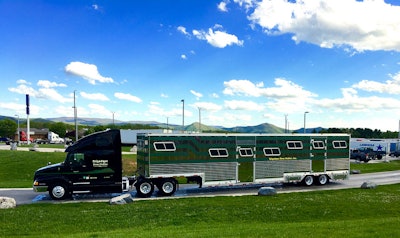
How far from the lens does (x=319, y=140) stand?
2695 centimetres

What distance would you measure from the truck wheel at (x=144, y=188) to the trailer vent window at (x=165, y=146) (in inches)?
82.0

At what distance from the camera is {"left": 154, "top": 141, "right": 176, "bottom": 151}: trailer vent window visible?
846 inches

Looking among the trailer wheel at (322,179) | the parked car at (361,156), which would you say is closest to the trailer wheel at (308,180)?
the trailer wheel at (322,179)

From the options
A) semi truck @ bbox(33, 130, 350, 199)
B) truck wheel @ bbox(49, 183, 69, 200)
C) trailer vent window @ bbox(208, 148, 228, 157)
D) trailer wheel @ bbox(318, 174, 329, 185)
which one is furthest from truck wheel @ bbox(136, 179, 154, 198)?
trailer wheel @ bbox(318, 174, 329, 185)

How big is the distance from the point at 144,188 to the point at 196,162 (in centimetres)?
354

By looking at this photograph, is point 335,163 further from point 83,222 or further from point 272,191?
point 83,222

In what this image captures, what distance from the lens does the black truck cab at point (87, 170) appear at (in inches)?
797

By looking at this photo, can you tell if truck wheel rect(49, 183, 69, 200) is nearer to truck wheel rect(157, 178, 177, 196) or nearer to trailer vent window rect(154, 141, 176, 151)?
truck wheel rect(157, 178, 177, 196)

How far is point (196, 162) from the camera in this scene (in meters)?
22.6

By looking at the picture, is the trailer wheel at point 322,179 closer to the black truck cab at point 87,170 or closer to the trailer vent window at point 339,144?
the trailer vent window at point 339,144

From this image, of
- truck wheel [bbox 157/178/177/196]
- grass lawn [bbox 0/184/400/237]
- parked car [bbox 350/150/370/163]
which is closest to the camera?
grass lawn [bbox 0/184/400/237]

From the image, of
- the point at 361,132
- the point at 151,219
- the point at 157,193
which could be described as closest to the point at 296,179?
the point at 157,193

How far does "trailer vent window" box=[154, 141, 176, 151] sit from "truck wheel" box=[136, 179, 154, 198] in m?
2.08

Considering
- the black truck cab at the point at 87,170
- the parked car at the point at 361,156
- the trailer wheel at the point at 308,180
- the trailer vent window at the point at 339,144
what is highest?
the trailer vent window at the point at 339,144
